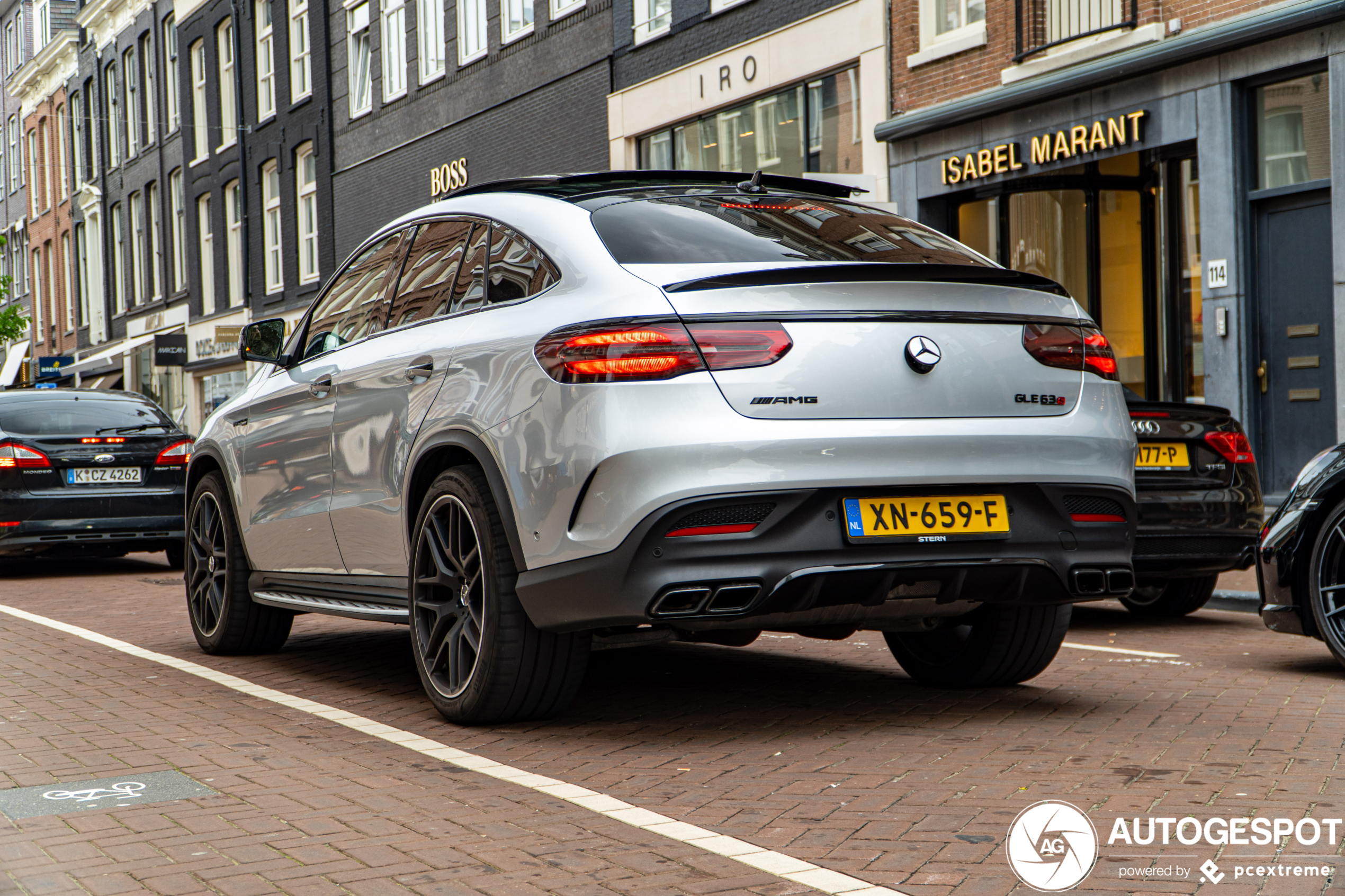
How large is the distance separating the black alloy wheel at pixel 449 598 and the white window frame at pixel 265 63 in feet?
96.9

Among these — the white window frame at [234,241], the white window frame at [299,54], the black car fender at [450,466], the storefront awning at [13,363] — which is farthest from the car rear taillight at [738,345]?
the storefront awning at [13,363]

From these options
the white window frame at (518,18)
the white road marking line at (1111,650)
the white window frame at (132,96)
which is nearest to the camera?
the white road marking line at (1111,650)

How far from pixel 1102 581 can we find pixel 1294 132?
9630 millimetres

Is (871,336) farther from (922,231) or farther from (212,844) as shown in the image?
(212,844)

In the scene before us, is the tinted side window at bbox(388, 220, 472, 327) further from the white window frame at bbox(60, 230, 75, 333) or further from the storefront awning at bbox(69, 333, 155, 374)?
the white window frame at bbox(60, 230, 75, 333)

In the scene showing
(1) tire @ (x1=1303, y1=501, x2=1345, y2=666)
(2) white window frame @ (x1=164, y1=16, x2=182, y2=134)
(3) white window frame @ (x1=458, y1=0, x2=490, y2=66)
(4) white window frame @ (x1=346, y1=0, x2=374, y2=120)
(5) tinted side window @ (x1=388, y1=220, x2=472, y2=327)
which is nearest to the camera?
(5) tinted side window @ (x1=388, y1=220, x2=472, y2=327)

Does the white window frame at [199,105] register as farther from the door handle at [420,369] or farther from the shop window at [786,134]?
the door handle at [420,369]

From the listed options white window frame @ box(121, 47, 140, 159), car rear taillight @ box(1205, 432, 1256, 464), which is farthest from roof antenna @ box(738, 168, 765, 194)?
white window frame @ box(121, 47, 140, 159)

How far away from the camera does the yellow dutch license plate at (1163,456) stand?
25.5 feet

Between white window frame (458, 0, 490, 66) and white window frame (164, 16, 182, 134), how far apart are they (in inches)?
599

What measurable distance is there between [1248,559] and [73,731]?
491 centimetres

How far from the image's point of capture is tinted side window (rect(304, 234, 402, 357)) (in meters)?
6.20

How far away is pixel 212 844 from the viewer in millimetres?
A: 3812

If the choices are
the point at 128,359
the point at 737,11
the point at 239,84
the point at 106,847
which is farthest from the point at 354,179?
the point at 106,847
